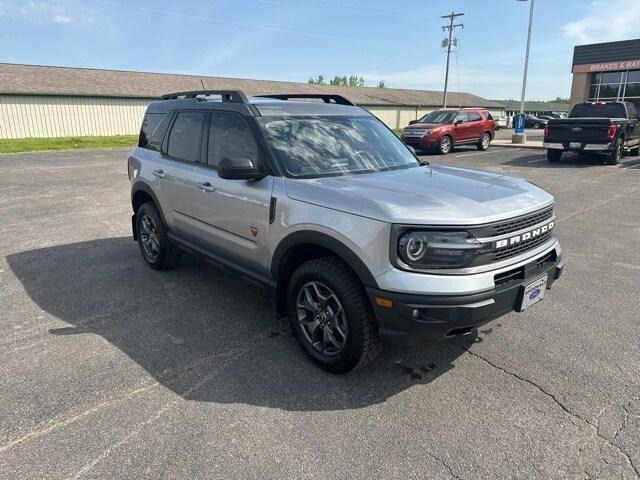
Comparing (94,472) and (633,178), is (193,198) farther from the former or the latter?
(633,178)

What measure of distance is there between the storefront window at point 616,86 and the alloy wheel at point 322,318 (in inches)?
1208

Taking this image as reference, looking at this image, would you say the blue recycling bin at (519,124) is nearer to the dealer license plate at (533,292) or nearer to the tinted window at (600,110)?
the tinted window at (600,110)

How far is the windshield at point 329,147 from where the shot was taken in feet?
11.6

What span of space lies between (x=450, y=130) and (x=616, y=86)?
15.7m

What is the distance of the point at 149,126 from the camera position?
5.40 meters

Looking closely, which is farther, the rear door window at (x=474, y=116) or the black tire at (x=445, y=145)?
the rear door window at (x=474, y=116)

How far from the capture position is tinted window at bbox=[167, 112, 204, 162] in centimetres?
441

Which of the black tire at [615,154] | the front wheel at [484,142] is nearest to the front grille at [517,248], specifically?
the black tire at [615,154]

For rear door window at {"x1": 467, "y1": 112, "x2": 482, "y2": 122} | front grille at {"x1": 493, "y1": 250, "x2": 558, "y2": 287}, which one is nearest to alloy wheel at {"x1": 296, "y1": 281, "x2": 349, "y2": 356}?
front grille at {"x1": 493, "y1": 250, "x2": 558, "y2": 287}

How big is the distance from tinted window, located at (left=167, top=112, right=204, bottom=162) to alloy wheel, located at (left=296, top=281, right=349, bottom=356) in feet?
6.42

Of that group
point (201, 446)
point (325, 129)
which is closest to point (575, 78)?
point (325, 129)

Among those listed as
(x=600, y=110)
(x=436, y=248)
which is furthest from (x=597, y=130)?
(x=436, y=248)

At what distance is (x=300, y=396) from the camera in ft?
9.78

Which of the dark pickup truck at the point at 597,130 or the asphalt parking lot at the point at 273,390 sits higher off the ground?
the dark pickup truck at the point at 597,130
